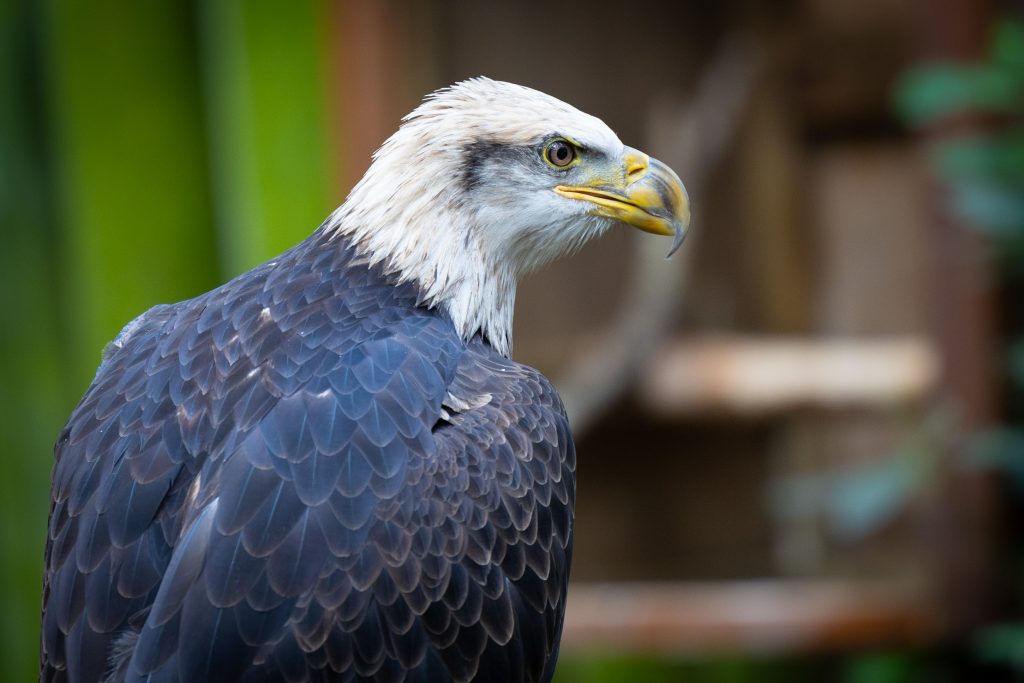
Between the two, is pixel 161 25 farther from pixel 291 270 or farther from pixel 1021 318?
pixel 1021 318

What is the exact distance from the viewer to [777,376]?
6.05 m

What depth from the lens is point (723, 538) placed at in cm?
710

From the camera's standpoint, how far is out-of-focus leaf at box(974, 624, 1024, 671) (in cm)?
462

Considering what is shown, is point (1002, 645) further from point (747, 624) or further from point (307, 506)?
point (307, 506)

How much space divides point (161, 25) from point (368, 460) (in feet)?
13.8

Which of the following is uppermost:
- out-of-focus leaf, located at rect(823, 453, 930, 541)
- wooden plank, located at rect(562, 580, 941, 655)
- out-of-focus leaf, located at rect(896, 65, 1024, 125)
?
out-of-focus leaf, located at rect(896, 65, 1024, 125)

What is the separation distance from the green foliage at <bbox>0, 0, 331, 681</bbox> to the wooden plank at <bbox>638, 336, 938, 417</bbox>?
184 cm

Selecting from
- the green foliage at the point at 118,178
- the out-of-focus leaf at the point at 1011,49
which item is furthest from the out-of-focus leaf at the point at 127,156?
the out-of-focus leaf at the point at 1011,49

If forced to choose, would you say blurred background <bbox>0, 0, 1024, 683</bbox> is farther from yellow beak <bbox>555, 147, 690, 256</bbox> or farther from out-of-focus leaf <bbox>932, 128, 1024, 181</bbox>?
yellow beak <bbox>555, 147, 690, 256</bbox>

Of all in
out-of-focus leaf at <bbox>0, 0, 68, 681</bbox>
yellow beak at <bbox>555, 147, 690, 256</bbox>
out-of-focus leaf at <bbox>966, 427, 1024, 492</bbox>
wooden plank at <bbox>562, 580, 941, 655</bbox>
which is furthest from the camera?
out-of-focus leaf at <bbox>0, 0, 68, 681</bbox>

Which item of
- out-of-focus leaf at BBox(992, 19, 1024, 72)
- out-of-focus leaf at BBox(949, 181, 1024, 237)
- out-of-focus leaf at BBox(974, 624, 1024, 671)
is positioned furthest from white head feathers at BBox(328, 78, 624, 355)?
out-of-focus leaf at BBox(974, 624, 1024, 671)

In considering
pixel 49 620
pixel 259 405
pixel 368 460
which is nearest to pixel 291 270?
pixel 259 405

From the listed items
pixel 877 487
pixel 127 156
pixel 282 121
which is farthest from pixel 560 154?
pixel 127 156

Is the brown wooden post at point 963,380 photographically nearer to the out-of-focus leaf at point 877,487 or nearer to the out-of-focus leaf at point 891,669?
the out-of-focus leaf at point 877,487
